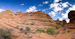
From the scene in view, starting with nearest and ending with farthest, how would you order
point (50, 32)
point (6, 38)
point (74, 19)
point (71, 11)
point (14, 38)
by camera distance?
point (6, 38), point (14, 38), point (50, 32), point (74, 19), point (71, 11)

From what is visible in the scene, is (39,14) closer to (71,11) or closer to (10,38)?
(71,11)

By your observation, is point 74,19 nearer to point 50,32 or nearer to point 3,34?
point 50,32

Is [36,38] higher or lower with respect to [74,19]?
lower

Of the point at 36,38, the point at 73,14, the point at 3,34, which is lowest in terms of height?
the point at 36,38

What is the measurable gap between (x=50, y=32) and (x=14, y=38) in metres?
6.89

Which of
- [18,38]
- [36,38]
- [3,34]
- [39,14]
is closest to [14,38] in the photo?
[18,38]

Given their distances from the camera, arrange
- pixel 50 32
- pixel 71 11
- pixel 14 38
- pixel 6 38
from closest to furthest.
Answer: pixel 6 38
pixel 14 38
pixel 50 32
pixel 71 11

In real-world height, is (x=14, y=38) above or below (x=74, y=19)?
below

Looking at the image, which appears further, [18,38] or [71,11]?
[71,11]

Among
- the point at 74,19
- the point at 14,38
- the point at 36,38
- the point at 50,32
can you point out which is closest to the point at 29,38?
the point at 36,38

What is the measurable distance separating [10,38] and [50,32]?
7.42 metres

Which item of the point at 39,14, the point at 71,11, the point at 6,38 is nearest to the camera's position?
the point at 6,38

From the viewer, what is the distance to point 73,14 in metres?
27.3

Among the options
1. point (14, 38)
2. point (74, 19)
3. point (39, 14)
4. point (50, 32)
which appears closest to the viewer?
point (14, 38)
